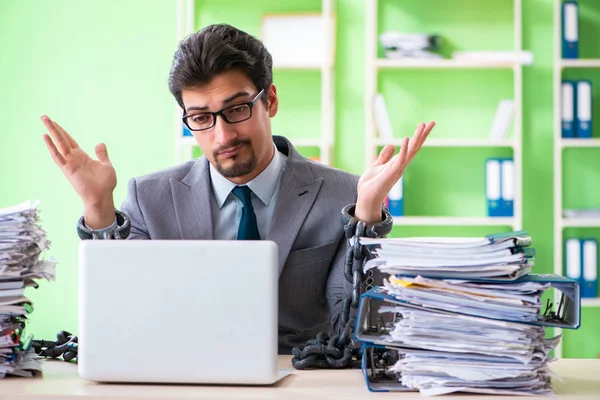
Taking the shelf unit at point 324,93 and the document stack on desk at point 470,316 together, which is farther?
the shelf unit at point 324,93

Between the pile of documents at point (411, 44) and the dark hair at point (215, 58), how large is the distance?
2.02 meters

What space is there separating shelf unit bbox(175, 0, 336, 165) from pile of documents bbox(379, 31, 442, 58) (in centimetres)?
27

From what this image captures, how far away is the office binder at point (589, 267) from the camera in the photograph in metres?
3.86

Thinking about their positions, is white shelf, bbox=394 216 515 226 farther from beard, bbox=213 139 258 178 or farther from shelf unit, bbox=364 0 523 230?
beard, bbox=213 139 258 178

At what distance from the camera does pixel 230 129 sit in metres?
1.92

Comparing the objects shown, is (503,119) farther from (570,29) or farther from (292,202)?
(292,202)

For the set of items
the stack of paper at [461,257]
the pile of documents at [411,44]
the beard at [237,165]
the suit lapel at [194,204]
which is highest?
the pile of documents at [411,44]

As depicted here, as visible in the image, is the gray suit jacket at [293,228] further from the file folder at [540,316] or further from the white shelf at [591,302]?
the white shelf at [591,302]

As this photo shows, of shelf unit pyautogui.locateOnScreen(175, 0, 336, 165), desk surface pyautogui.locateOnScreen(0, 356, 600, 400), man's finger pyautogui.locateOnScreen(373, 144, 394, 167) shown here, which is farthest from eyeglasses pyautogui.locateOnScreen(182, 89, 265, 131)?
shelf unit pyautogui.locateOnScreen(175, 0, 336, 165)

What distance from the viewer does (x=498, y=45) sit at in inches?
161

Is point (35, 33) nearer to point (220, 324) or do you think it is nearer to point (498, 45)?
point (498, 45)

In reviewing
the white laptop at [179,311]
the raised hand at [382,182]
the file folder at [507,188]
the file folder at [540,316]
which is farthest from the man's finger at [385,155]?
the file folder at [507,188]

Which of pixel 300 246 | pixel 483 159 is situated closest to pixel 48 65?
pixel 483 159

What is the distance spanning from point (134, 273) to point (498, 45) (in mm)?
3327
